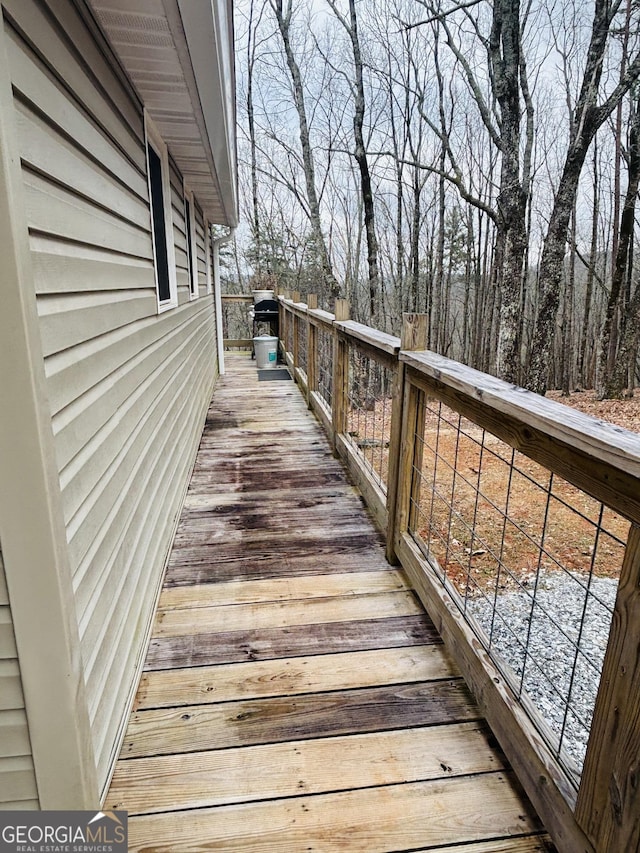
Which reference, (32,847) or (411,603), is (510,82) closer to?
(411,603)

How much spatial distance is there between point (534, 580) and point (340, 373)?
198cm

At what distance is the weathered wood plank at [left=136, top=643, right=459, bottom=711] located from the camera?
1717mm

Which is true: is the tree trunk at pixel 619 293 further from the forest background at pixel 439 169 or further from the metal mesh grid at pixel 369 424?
the metal mesh grid at pixel 369 424

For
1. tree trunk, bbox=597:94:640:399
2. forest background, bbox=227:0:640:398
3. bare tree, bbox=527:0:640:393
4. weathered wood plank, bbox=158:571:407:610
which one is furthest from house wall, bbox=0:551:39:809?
tree trunk, bbox=597:94:640:399

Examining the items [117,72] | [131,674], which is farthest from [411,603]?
[117,72]

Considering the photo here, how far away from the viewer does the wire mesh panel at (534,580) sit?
1.45 meters

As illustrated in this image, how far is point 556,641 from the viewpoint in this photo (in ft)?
9.37

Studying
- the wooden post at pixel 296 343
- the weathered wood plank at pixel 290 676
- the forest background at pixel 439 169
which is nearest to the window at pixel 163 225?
the weathered wood plank at pixel 290 676

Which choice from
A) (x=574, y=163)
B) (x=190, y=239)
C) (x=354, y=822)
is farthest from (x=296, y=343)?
(x=354, y=822)

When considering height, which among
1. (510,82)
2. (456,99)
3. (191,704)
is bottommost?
(191,704)

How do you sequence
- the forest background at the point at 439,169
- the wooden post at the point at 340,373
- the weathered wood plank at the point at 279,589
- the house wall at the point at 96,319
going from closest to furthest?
the house wall at the point at 96,319
the weathered wood plank at the point at 279,589
the wooden post at the point at 340,373
the forest background at the point at 439,169

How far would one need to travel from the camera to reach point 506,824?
1297 mm

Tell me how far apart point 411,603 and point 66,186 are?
2.02m

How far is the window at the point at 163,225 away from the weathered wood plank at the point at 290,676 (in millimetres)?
1933
